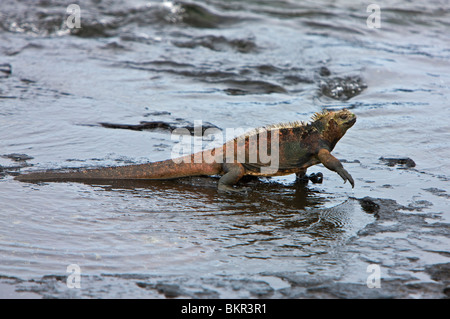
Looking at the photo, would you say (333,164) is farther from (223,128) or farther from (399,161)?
(223,128)

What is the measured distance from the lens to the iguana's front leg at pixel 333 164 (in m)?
5.70

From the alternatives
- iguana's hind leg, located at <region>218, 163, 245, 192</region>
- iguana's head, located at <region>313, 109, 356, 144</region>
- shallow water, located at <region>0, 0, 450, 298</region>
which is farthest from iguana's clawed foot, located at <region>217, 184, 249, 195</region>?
iguana's head, located at <region>313, 109, 356, 144</region>

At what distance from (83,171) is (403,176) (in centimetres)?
361

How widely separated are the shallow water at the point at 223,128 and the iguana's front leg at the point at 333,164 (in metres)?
0.24

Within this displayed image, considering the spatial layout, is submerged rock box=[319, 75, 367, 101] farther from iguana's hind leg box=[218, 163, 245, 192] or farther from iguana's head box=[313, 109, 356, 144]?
iguana's hind leg box=[218, 163, 245, 192]

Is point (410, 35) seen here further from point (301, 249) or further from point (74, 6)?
point (301, 249)

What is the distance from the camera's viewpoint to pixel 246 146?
6.09m

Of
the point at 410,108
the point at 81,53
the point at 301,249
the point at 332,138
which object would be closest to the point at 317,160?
the point at 332,138

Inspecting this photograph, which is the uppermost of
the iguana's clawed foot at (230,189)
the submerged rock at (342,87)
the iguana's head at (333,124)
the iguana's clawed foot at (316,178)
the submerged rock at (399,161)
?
the submerged rock at (342,87)

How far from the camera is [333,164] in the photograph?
5.78m

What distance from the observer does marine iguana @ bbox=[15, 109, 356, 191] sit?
605 cm

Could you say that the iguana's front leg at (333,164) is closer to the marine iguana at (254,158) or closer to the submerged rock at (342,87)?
the marine iguana at (254,158)

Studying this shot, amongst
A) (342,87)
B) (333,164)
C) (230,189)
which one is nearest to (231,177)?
(230,189)

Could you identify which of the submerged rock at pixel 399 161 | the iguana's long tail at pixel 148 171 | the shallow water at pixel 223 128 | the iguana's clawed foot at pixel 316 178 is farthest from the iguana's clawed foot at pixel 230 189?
the submerged rock at pixel 399 161
